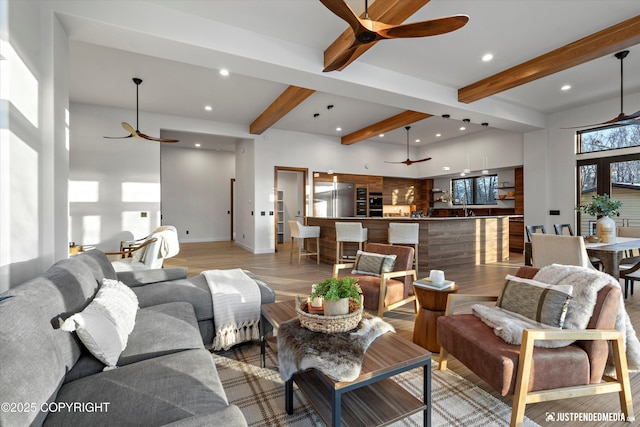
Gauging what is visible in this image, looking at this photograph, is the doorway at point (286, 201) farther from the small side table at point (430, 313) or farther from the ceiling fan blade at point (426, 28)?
the ceiling fan blade at point (426, 28)

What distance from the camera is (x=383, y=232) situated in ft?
19.9

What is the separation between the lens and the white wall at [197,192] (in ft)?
30.9

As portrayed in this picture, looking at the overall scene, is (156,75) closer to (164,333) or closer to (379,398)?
(164,333)

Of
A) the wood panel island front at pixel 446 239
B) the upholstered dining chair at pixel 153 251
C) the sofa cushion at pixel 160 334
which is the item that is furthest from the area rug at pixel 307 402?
the wood panel island front at pixel 446 239

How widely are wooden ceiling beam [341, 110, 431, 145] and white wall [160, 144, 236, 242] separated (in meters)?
4.34

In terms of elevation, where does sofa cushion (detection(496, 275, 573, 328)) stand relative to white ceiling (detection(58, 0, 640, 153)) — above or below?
below

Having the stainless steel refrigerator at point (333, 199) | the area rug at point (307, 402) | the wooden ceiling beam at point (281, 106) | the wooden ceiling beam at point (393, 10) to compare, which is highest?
the wooden ceiling beam at point (281, 106)

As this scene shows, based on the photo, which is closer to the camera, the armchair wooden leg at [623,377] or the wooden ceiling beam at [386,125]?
the armchair wooden leg at [623,377]

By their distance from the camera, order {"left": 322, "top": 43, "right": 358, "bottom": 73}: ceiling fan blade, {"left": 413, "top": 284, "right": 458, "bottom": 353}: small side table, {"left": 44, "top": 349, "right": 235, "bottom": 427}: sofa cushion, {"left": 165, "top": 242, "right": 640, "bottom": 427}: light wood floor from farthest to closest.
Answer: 1. {"left": 322, "top": 43, "right": 358, "bottom": 73}: ceiling fan blade
2. {"left": 413, "top": 284, "right": 458, "bottom": 353}: small side table
3. {"left": 165, "top": 242, "right": 640, "bottom": 427}: light wood floor
4. {"left": 44, "top": 349, "right": 235, "bottom": 427}: sofa cushion

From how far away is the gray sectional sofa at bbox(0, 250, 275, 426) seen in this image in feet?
3.15

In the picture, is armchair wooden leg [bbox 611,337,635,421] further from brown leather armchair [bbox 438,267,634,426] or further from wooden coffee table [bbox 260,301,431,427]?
wooden coffee table [bbox 260,301,431,427]

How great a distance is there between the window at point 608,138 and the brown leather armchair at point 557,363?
6.10m

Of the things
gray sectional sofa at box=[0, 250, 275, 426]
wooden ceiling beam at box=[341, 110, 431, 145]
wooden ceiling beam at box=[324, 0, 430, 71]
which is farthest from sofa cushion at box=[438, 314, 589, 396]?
wooden ceiling beam at box=[341, 110, 431, 145]

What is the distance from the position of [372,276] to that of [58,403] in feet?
8.61
